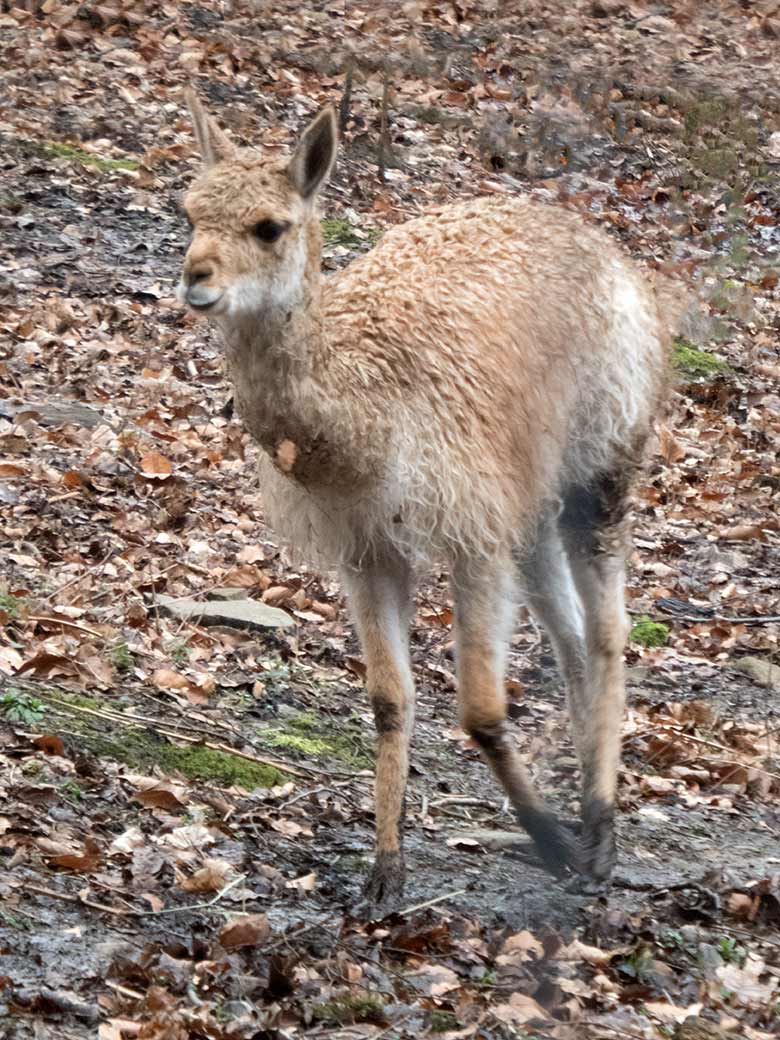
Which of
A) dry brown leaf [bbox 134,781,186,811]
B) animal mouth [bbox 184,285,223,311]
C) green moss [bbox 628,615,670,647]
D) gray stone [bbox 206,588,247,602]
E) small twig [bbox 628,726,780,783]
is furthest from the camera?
green moss [bbox 628,615,670,647]

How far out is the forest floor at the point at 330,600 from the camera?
15.4ft

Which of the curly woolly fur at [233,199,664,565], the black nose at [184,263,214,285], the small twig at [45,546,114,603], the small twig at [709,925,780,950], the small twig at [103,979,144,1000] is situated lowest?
the small twig at [45,546,114,603]

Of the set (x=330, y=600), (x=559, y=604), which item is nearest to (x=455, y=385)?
(x=559, y=604)

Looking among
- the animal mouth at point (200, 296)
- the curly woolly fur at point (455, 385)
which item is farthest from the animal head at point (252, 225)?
the curly woolly fur at point (455, 385)

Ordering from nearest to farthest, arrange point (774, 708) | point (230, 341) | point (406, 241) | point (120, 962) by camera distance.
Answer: point (120, 962), point (230, 341), point (406, 241), point (774, 708)

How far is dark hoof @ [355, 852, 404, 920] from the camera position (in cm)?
518

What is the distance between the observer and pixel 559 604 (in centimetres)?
643

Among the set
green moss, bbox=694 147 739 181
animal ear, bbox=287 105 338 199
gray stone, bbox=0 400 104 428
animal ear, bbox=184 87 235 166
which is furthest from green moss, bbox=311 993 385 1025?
green moss, bbox=694 147 739 181

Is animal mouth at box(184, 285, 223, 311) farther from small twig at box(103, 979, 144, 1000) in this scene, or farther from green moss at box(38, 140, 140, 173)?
green moss at box(38, 140, 140, 173)

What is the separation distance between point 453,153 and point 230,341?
34.2ft

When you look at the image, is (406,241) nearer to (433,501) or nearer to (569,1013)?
(433,501)

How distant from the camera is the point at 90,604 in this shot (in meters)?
7.27

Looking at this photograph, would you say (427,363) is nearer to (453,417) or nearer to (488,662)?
(453,417)

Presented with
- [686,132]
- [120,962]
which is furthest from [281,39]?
[120,962]
